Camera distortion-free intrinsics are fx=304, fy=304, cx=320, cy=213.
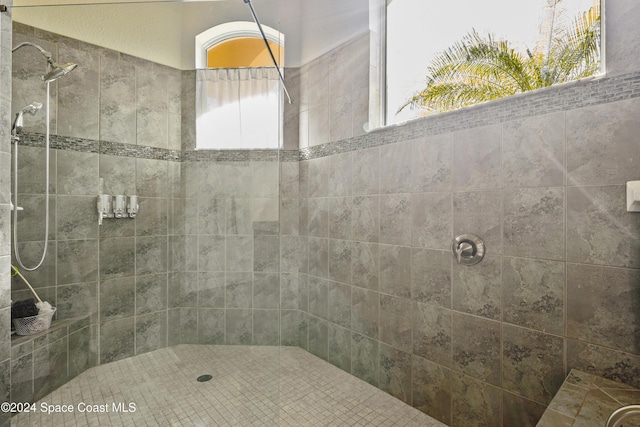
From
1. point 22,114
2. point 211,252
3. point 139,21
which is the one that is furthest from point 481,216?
point 22,114

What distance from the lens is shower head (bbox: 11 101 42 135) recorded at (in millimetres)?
1470

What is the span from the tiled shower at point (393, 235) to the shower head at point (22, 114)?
33 millimetres

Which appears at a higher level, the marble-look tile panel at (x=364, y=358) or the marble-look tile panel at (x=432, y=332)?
the marble-look tile panel at (x=432, y=332)

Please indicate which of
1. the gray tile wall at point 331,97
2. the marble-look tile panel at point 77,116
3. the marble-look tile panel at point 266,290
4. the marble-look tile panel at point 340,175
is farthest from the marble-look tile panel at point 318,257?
the marble-look tile panel at point 77,116

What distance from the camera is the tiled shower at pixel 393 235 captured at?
1.19m

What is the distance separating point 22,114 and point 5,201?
43cm

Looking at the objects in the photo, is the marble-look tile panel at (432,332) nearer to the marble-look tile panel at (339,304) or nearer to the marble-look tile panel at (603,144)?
the marble-look tile panel at (339,304)

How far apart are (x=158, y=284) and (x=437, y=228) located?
5.12ft

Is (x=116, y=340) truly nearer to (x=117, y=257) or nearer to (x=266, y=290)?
(x=117, y=257)

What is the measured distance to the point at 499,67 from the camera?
153 cm

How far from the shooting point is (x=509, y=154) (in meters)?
1.41

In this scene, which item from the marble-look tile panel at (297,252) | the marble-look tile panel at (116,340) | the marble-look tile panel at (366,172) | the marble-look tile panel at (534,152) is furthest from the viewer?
the marble-look tile panel at (297,252)

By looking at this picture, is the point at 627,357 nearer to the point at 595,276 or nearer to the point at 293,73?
the point at 595,276

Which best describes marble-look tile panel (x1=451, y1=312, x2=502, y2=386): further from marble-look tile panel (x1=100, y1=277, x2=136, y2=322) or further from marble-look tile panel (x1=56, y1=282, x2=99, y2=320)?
marble-look tile panel (x1=56, y1=282, x2=99, y2=320)
